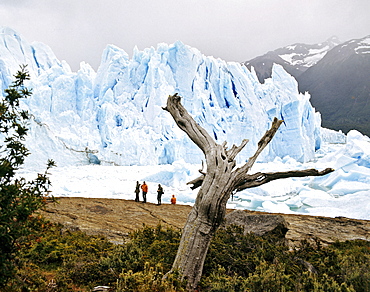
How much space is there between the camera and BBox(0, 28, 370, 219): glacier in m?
22.2

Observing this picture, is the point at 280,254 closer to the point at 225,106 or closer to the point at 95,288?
the point at 95,288

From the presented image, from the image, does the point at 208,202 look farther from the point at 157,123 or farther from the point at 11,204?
the point at 157,123

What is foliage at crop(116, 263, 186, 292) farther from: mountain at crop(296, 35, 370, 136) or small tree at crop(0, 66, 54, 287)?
mountain at crop(296, 35, 370, 136)

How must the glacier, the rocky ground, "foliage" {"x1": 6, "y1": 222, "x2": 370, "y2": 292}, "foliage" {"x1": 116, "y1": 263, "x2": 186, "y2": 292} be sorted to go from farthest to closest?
the glacier → the rocky ground → "foliage" {"x1": 6, "y1": 222, "x2": 370, "y2": 292} → "foliage" {"x1": 116, "y1": 263, "x2": 186, "y2": 292}

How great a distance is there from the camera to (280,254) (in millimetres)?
3785

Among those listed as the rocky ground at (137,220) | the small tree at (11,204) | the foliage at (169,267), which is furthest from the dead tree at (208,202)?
the rocky ground at (137,220)

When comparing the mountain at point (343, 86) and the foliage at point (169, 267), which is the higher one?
the mountain at point (343, 86)

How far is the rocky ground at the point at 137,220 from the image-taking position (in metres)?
7.21

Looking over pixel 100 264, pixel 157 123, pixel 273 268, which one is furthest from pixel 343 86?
pixel 100 264

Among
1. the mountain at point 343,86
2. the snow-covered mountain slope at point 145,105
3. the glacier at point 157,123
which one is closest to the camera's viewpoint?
the glacier at point 157,123

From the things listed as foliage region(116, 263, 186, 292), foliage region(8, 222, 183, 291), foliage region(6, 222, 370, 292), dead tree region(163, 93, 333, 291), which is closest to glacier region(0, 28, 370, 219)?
foliage region(8, 222, 183, 291)

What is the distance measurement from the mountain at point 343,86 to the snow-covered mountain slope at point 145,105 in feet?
109

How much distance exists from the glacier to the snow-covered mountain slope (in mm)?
118

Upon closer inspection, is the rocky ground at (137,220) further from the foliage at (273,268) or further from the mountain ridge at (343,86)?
the mountain ridge at (343,86)
